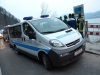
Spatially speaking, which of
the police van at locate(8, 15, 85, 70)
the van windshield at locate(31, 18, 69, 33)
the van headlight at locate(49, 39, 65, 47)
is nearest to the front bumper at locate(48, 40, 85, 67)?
the police van at locate(8, 15, 85, 70)

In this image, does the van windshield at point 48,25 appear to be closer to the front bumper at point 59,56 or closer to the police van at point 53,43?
the police van at point 53,43

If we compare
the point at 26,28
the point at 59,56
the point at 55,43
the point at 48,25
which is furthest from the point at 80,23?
the point at 59,56

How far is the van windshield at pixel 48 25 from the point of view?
4785mm

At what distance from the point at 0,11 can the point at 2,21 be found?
529cm

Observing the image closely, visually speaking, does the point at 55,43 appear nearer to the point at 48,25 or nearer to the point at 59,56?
the point at 59,56

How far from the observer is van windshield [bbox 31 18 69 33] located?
4785 millimetres

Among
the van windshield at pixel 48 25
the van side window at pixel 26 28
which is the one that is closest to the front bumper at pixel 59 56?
the van windshield at pixel 48 25

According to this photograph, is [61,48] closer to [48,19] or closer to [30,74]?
[30,74]

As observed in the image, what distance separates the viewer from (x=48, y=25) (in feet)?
16.7

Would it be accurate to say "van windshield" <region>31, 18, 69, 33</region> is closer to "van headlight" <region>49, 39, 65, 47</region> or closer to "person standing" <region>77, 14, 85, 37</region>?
"van headlight" <region>49, 39, 65, 47</region>

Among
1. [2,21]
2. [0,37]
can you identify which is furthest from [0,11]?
[0,37]

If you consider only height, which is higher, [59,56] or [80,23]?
[80,23]

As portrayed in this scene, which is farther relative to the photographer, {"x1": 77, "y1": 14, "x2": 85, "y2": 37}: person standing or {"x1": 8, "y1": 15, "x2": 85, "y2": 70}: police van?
{"x1": 77, "y1": 14, "x2": 85, "y2": 37}: person standing

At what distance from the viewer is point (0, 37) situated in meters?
19.7
